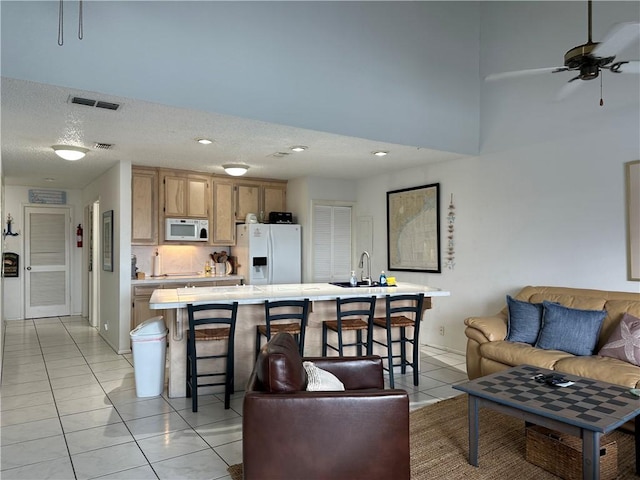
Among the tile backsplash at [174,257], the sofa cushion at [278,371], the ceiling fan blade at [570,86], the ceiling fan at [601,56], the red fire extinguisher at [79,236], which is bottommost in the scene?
the sofa cushion at [278,371]

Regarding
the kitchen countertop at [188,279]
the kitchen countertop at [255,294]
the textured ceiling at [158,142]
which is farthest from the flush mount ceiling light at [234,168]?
the kitchen countertop at [255,294]

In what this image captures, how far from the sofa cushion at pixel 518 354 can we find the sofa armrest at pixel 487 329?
0.07 metres

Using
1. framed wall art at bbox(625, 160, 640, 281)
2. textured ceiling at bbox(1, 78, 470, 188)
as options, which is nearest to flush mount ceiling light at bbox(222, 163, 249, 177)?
textured ceiling at bbox(1, 78, 470, 188)

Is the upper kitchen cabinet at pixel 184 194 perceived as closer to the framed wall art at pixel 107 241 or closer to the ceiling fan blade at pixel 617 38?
the framed wall art at pixel 107 241

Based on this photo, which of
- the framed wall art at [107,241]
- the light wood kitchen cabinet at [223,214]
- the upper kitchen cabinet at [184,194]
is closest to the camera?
the framed wall art at [107,241]

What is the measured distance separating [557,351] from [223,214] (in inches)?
189

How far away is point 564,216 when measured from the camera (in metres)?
4.33

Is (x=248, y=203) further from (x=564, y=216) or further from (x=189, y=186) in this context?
(x=564, y=216)

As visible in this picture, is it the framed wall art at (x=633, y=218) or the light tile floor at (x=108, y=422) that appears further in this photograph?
the framed wall art at (x=633, y=218)

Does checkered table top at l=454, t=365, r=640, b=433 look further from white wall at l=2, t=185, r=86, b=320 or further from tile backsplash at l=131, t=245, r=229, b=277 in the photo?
white wall at l=2, t=185, r=86, b=320

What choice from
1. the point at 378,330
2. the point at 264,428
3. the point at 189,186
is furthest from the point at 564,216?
the point at 189,186

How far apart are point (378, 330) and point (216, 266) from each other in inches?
128

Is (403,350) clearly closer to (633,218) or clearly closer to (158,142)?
(633,218)

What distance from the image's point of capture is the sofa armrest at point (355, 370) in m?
2.65
